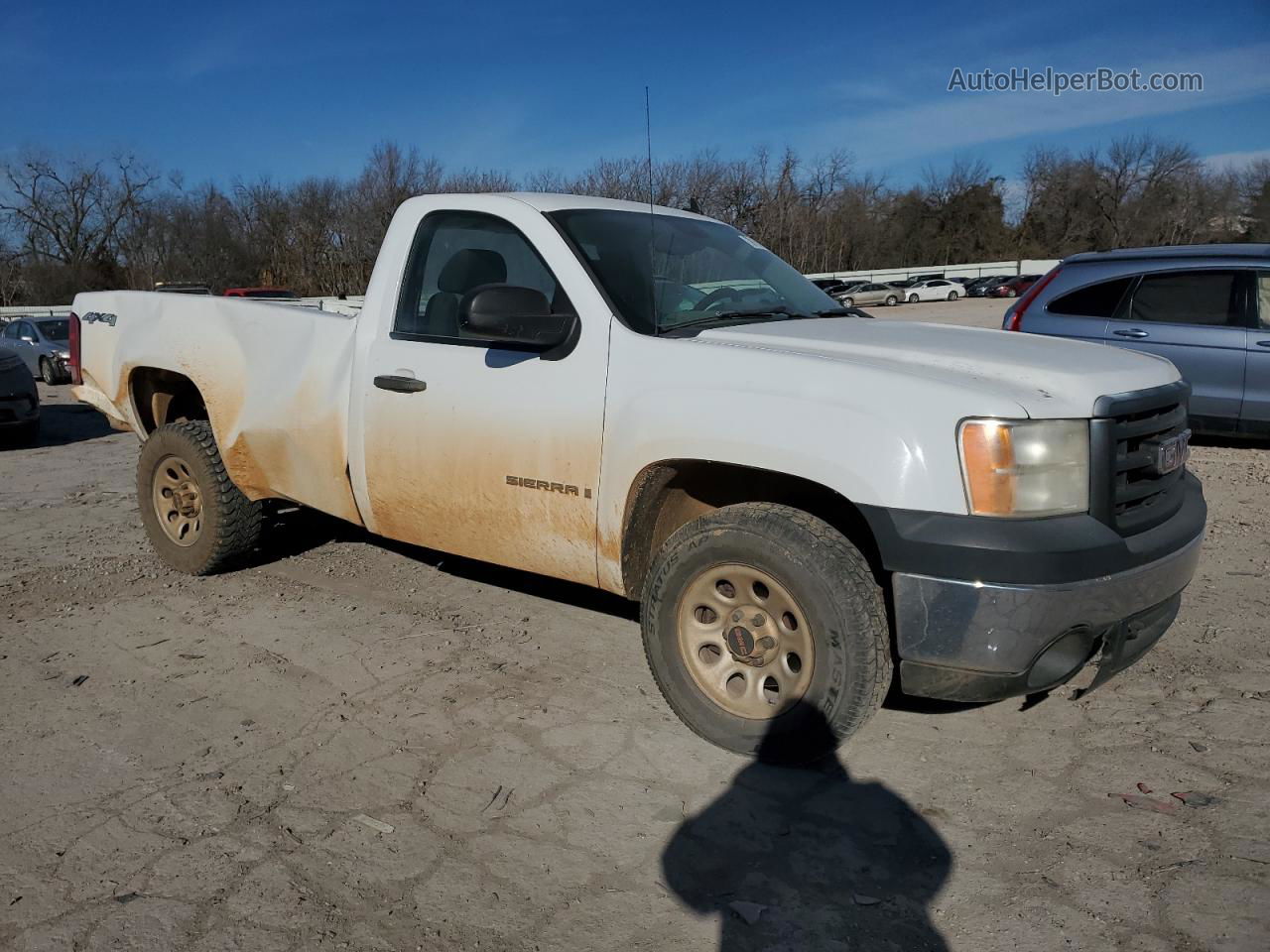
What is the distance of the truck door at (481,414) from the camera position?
3811 mm

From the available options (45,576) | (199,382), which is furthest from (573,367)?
(45,576)

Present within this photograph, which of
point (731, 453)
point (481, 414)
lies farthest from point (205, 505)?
point (731, 453)

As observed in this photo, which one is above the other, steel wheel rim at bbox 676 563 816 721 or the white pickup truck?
the white pickup truck

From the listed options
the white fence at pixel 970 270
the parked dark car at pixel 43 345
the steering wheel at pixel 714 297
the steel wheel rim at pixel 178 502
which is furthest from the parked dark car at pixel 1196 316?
the white fence at pixel 970 270

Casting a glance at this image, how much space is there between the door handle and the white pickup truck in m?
0.02

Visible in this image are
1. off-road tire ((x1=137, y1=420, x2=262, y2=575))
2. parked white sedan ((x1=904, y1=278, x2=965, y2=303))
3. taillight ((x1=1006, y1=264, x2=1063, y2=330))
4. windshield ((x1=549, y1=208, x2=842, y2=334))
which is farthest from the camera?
parked white sedan ((x1=904, y1=278, x2=965, y2=303))

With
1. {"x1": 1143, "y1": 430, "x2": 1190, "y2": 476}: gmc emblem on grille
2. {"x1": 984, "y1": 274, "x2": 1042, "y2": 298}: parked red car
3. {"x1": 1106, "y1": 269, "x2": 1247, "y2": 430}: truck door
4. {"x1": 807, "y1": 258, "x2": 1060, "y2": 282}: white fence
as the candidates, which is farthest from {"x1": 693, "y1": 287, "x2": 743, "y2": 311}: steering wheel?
{"x1": 807, "y1": 258, "x2": 1060, "y2": 282}: white fence

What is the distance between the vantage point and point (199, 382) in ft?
17.2

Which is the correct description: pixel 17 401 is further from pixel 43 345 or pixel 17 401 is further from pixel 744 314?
pixel 744 314

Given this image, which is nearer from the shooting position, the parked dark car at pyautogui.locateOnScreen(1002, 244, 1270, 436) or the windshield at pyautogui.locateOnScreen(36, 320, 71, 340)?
the parked dark car at pyautogui.locateOnScreen(1002, 244, 1270, 436)

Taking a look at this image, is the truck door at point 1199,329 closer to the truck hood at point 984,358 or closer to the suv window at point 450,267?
the truck hood at point 984,358

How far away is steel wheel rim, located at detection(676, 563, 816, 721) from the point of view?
3334mm

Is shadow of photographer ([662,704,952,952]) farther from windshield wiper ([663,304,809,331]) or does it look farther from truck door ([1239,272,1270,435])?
truck door ([1239,272,1270,435])

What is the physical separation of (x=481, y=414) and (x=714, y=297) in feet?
3.61
